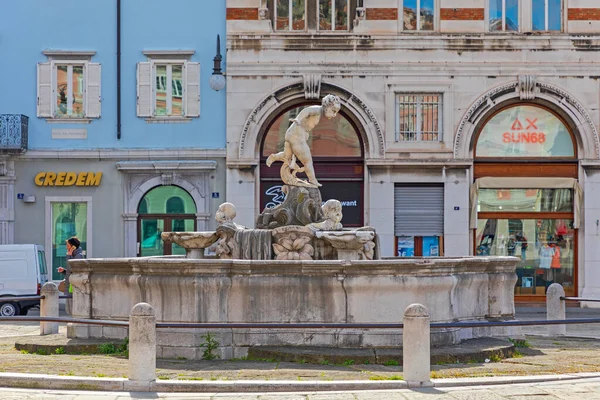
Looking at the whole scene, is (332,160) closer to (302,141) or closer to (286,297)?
(302,141)

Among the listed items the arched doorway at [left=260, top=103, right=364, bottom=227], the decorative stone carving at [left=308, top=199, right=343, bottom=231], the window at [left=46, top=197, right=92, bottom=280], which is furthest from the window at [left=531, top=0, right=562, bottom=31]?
the decorative stone carving at [left=308, top=199, right=343, bottom=231]

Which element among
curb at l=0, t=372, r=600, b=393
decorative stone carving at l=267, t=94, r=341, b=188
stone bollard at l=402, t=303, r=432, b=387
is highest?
decorative stone carving at l=267, t=94, r=341, b=188

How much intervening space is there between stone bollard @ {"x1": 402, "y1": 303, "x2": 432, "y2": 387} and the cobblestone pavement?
0.24m

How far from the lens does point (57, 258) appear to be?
32.7 m

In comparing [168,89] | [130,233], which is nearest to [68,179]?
[130,233]

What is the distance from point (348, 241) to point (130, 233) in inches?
639

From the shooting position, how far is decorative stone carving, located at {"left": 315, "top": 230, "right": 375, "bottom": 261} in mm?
17109

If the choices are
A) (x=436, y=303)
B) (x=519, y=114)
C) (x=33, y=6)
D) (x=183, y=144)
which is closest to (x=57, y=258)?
(x=183, y=144)

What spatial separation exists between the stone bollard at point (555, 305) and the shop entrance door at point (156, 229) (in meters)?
14.0

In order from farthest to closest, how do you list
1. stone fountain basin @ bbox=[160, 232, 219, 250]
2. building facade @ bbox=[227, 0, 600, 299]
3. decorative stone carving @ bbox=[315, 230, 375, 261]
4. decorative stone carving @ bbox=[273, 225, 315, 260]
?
1. building facade @ bbox=[227, 0, 600, 299]
2. stone fountain basin @ bbox=[160, 232, 219, 250]
3. decorative stone carving @ bbox=[273, 225, 315, 260]
4. decorative stone carving @ bbox=[315, 230, 375, 261]

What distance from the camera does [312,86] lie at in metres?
32.1

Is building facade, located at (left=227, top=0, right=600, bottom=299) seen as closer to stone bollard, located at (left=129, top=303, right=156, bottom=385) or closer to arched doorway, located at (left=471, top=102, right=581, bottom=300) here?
arched doorway, located at (left=471, top=102, right=581, bottom=300)

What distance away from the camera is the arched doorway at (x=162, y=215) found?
3269cm

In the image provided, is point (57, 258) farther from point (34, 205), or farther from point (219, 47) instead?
point (219, 47)
